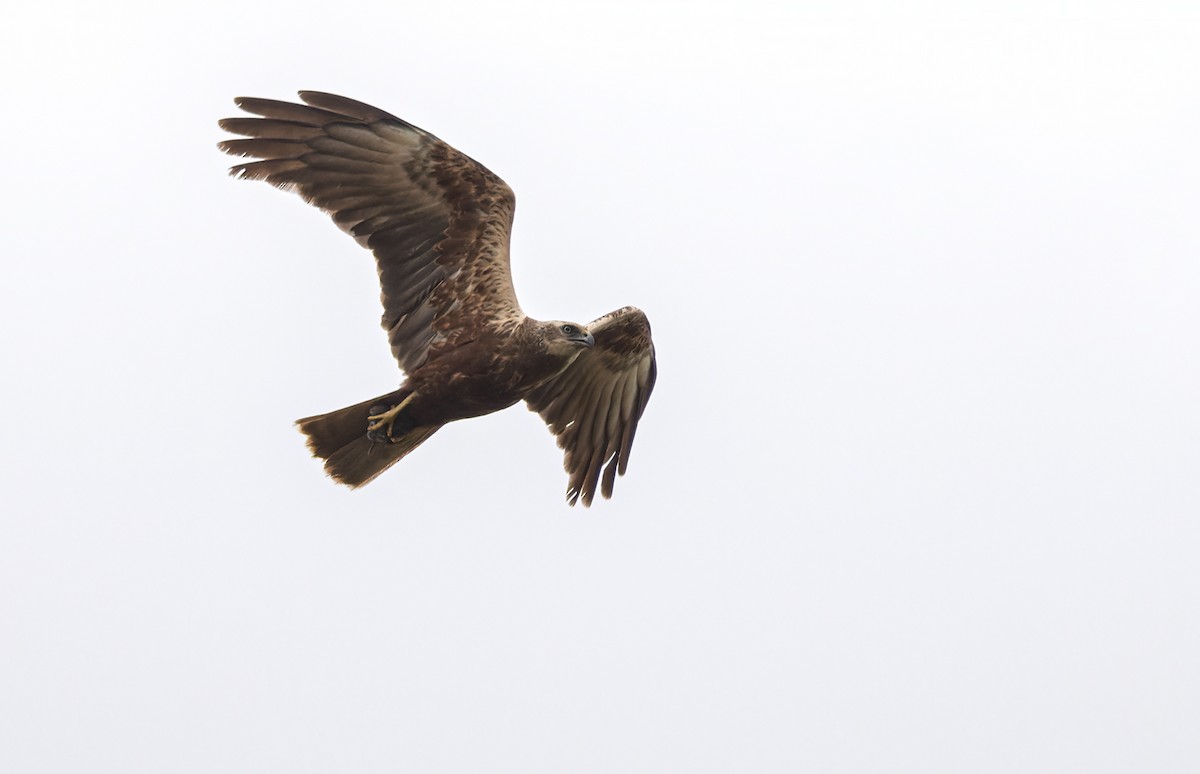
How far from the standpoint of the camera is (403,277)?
15680 mm

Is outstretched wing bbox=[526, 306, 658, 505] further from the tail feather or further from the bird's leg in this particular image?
the bird's leg

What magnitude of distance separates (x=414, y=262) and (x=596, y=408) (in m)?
2.05

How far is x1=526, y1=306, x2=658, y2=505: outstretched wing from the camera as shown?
16828mm

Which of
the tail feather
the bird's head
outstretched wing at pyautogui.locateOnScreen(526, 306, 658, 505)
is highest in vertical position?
outstretched wing at pyautogui.locateOnScreen(526, 306, 658, 505)

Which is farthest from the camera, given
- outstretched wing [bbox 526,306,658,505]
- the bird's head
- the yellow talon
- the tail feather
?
outstretched wing [bbox 526,306,658,505]

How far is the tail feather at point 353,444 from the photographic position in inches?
615

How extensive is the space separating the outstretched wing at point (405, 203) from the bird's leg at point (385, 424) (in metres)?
0.33

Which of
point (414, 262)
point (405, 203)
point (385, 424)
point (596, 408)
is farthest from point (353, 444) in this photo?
point (596, 408)

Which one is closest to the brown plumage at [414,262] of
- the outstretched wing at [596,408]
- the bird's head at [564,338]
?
the bird's head at [564,338]

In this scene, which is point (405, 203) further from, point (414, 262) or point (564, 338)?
point (564, 338)

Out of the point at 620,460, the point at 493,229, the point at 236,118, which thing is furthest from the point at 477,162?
the point at 620,460

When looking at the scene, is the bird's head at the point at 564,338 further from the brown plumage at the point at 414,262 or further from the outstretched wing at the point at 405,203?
the outstretched wing at the point at 405,203

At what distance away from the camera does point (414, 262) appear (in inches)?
618

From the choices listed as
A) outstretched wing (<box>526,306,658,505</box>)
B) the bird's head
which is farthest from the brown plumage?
outstretched wing (<box>526,306,658,505</box>)
